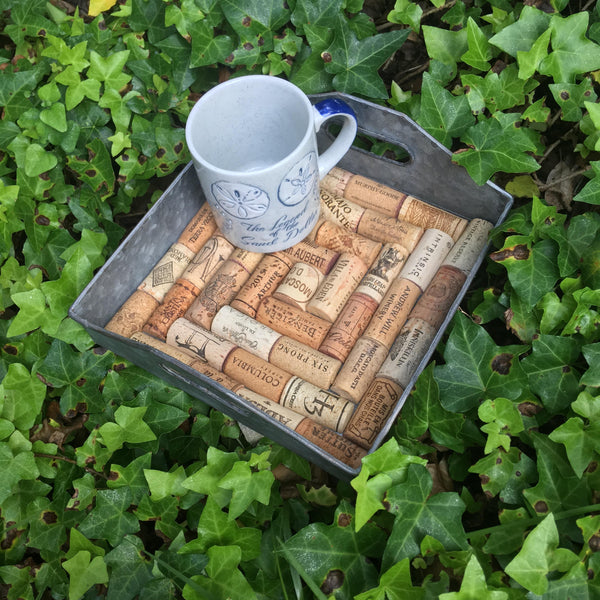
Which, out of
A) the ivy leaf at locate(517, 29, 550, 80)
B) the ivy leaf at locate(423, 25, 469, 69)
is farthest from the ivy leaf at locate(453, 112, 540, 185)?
the ivy leaf at locate(423, 25, 469, 69)

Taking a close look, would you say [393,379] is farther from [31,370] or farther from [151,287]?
[31,370]

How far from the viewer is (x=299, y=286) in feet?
4.63

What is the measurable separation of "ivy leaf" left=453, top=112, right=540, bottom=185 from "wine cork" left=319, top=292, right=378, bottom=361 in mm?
348

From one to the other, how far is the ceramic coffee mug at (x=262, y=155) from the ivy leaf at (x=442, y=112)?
16cm

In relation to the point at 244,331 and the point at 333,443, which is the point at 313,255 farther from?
the point at 333,443

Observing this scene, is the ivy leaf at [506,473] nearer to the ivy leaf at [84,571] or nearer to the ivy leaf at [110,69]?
the ivy leaf at [84,571]

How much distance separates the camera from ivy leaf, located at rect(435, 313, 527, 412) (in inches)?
44.6

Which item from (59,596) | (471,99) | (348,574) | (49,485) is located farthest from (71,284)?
(471,99)

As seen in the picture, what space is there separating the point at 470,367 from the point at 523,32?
2.34 feet

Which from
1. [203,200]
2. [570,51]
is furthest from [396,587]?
[570,51]

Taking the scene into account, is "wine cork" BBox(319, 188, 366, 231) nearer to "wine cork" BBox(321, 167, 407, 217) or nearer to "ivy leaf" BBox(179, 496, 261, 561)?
"wine cork" BBox(321, 167, 407, 217)

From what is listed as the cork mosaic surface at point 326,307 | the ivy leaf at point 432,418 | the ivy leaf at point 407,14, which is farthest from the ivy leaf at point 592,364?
the ivy leaf at point 407,14

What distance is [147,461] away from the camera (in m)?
1.22

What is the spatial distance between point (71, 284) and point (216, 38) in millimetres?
651
